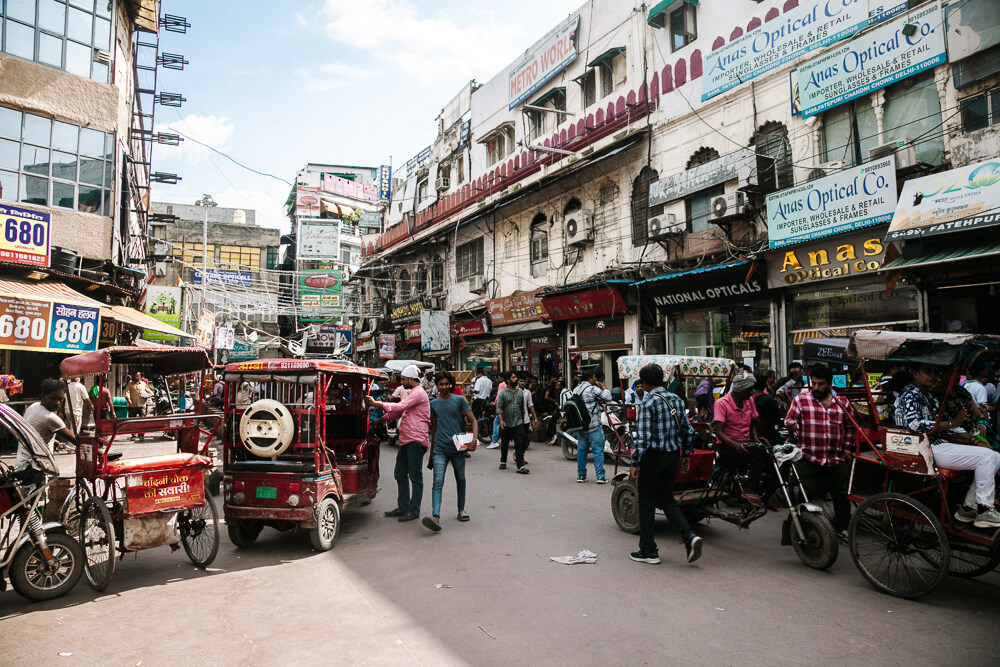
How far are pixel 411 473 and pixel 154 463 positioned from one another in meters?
2.96

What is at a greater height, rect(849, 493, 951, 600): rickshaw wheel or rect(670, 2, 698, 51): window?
rect(670, 2, 698, 51): window

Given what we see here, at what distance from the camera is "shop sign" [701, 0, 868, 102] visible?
11.8 meters

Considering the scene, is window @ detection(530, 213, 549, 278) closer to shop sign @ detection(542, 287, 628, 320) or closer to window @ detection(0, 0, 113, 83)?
shop sign @ detection(542, 287, 628, 320)

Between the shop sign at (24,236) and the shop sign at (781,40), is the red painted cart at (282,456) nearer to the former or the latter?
the shop sign at (24,236)

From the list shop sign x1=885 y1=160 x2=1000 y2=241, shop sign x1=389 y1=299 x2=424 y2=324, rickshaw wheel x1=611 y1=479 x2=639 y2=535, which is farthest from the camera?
shop sign x1=389 y1=299 x2=424 y2=324

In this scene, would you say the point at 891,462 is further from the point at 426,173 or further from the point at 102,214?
the point at 426,173

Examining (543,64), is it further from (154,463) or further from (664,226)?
(154,463)

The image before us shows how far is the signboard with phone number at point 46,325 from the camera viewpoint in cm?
1103

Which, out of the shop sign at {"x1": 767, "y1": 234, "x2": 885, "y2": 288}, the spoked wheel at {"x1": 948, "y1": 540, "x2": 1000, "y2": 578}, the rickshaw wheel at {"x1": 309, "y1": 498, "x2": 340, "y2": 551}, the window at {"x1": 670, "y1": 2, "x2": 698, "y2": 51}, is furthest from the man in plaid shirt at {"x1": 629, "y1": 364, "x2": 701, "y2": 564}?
the window at {"x1": 670, "y1": 2, "x2": 698, "y2": 51}

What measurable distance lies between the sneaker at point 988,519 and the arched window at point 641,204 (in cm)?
1270

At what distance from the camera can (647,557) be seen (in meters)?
5.84

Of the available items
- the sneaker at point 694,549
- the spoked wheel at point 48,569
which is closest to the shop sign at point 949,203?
the sneaker at point 694,549

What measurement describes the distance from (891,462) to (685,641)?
257 centimetres

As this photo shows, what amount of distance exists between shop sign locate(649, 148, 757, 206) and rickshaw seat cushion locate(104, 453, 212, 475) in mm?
11864
